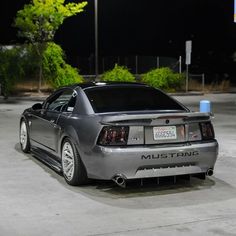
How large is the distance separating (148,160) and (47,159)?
225cm

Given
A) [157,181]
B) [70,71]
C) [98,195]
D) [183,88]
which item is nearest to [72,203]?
[98,195]

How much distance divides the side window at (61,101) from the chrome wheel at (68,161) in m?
0.70

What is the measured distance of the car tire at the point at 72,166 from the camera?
23.9 feet

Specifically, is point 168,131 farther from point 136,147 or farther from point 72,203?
point 72,203

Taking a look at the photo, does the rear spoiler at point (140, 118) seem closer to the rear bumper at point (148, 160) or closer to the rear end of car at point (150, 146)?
the rear end of car at point (150, 146)

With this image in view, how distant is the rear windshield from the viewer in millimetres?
7734

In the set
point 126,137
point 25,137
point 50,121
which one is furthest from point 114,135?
point 25,137

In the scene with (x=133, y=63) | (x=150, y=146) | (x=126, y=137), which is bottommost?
(x=150, y=146)

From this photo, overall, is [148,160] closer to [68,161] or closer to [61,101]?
[68,161]

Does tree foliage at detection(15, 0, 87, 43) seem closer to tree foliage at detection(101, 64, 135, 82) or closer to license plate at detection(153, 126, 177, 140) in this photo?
tree foliage at detection(101, 64, 135, 82)

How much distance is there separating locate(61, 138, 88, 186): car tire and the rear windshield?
0.66 m

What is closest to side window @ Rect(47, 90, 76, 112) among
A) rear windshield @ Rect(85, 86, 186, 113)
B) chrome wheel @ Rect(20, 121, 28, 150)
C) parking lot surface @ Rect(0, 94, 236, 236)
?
rear windshield @ Rect(85, 86, 186, 113)

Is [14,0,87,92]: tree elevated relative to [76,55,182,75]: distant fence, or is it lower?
elevated

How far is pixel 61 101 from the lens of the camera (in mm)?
8742
